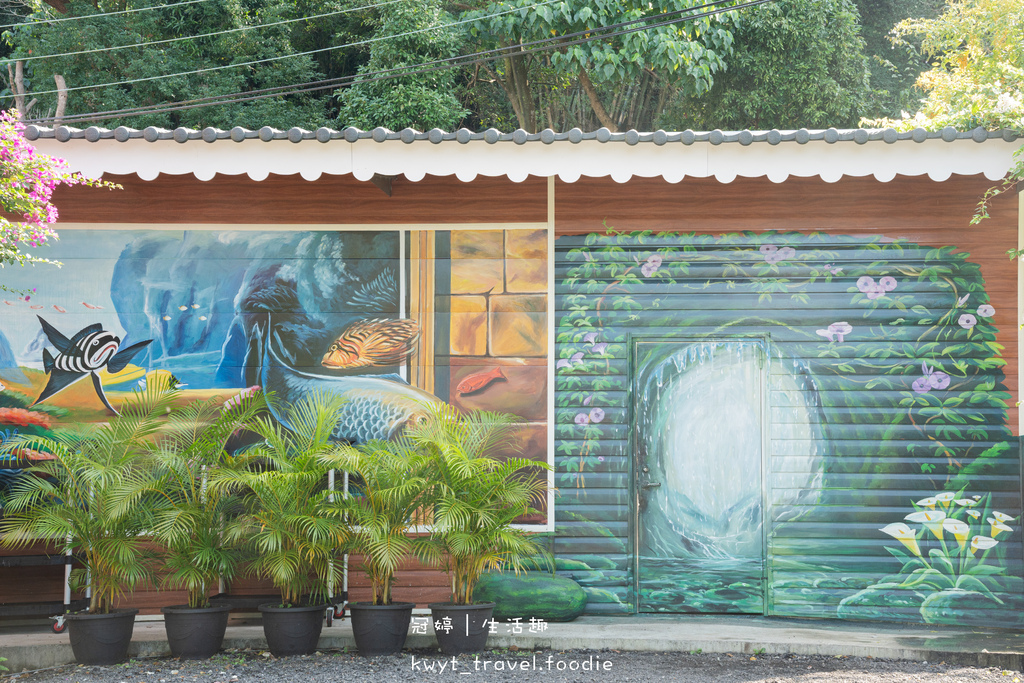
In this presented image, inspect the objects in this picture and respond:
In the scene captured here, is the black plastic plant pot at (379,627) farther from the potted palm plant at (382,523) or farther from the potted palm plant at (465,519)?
the potted palm plant at (465,519)

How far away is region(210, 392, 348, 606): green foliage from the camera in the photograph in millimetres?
A: 4965

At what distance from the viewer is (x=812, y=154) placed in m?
5.43

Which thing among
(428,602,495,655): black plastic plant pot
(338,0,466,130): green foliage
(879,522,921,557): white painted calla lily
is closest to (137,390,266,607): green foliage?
(428,602,495,655): black plastic plant pot

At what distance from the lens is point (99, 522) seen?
196 inches

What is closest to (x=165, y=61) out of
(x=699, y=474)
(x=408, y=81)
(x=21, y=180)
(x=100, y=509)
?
(x=408, y=81)

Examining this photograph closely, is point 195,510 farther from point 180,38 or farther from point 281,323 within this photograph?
point 180,38

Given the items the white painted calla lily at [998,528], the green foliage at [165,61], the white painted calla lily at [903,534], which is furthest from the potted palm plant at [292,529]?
→ the green foliage at [165,61]

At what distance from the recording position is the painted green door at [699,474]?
240 inches

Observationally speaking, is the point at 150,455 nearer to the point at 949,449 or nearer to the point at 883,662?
the point at 883,662

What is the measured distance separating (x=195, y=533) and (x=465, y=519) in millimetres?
1615

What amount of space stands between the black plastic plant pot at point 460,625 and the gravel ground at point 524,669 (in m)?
0.08

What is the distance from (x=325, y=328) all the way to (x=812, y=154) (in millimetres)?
3554

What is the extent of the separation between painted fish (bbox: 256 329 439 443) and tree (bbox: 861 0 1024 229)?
3987 mm

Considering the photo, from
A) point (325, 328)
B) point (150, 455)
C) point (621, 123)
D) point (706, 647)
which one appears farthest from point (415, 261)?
point (621, 123)
